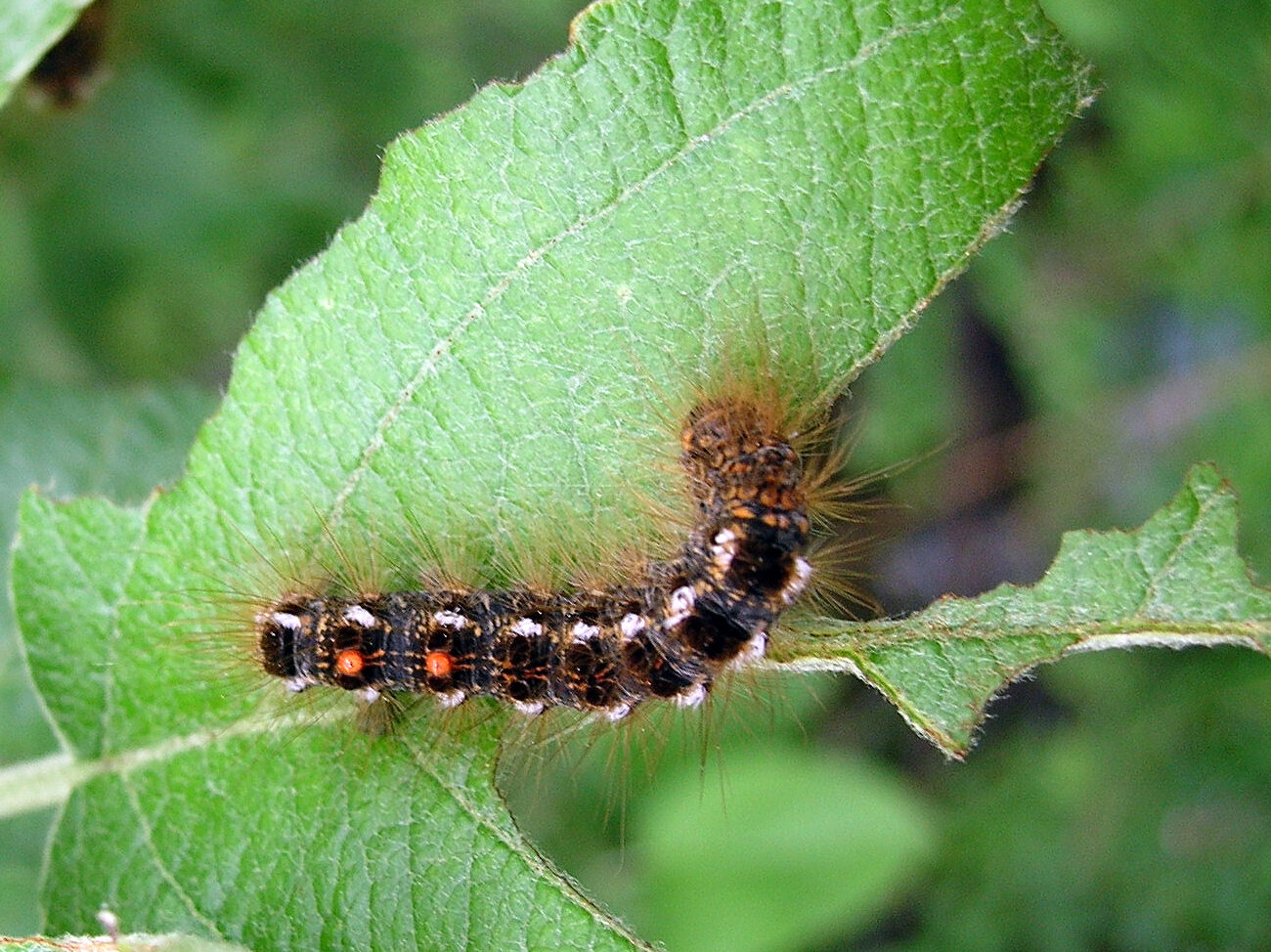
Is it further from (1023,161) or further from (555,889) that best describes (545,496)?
(1023,161)

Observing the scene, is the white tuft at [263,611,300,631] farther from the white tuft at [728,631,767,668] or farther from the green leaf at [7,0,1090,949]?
the white tuft at [728,631,767,668]

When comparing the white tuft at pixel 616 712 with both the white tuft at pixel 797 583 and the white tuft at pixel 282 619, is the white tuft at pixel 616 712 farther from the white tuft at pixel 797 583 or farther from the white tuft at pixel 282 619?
the white tuft at pixel 282 619

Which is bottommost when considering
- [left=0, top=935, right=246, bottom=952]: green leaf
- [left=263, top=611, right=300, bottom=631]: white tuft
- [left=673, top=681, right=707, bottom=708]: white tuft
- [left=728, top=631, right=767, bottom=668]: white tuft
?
[left=0, top=935, right=246, bottom=952]: green leaf

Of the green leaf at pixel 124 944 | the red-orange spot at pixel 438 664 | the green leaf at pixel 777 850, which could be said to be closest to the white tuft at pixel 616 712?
the red-orange spot at pixel 438 664

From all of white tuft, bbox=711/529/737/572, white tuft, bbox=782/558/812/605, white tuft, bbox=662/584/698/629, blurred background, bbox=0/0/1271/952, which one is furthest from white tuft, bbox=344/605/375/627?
blurred background, bbox=0/0/1271/952

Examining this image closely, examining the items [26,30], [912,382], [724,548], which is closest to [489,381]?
[724,548]

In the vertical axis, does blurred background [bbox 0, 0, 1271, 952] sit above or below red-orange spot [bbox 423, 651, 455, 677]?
above

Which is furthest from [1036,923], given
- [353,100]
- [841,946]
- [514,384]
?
[353,100]
